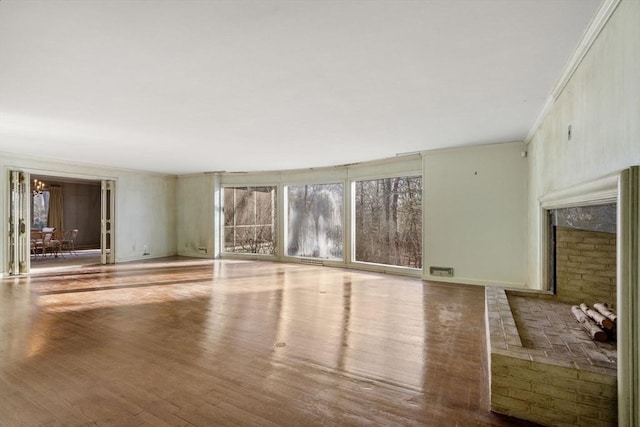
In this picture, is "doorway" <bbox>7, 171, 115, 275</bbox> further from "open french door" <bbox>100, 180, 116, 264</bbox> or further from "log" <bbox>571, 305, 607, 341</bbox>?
"log" <bbox>571, 305, 607, 341</bbox>

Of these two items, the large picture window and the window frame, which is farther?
the window frame

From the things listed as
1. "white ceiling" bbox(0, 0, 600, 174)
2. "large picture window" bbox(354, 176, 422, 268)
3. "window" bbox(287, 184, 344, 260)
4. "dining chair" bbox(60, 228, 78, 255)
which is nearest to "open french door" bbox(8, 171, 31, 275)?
"white ceiling" bbox(0, 0, 600, 174)

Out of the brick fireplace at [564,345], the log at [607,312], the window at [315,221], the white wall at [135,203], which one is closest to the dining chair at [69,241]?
the white wall at [135,203]

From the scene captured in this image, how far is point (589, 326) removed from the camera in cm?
254

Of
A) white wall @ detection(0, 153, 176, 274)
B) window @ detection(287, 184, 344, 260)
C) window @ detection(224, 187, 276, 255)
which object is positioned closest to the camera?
white wall @ detection(0, 153, 176, 274)

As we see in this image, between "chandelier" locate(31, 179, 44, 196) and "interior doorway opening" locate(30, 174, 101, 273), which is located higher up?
"chandelier" locate(31, 179, 44, 196)

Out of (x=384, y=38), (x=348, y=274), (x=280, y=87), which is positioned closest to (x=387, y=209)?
(x=348, y=274)

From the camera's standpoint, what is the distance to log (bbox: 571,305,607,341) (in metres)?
2.37

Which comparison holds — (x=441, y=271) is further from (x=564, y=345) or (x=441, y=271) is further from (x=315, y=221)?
(x=564, y=345)

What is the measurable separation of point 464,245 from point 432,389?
13.1 feet

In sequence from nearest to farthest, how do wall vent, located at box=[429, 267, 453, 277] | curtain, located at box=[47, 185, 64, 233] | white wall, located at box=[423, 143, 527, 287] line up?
white wall, located at box=[423, 143, 527, 287] < wall vent, located at box=[429, 267, 453, 277] < curtain, located at box=[47, 185, 64, 233]

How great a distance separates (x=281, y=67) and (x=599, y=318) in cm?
325

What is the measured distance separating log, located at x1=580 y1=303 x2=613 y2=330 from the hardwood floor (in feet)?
3.00

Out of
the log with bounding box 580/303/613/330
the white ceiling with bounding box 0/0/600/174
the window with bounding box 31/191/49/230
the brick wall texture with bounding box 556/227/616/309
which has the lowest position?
the log with bounding box 580/303/613/330
